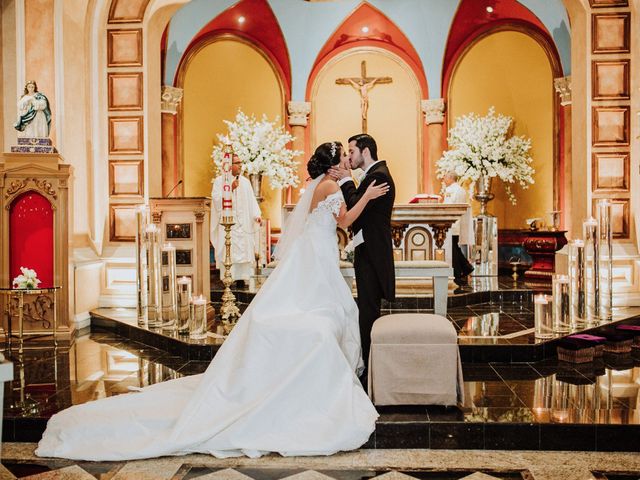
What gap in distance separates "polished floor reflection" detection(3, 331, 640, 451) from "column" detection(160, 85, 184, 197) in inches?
229

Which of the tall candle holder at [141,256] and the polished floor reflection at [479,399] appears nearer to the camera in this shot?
the polished floor reflection at [479,399]

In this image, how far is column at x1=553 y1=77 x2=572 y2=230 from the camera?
11133mm

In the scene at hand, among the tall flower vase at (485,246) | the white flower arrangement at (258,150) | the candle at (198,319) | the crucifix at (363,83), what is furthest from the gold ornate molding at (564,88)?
the candle at (198,319)

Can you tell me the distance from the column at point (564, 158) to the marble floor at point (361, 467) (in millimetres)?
8133

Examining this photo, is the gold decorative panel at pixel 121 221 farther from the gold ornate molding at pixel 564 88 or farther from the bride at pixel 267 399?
the gold ornate molding at pixel 564 88

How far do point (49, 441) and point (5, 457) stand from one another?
27 centimetres

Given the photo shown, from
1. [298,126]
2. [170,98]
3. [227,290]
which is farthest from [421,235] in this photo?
[170,98]

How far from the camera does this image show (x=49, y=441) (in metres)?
3.78

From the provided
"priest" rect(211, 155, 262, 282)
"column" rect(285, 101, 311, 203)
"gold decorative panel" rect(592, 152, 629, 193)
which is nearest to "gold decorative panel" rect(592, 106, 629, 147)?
"gold decorative panel" rect(592, 152, 629, 193)

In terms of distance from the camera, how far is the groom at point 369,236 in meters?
4.61

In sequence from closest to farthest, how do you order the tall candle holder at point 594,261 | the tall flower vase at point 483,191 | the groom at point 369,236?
the groom at point 369,236 < the tall candle holder at point 594,261 < the tall flower vase at point 483,191

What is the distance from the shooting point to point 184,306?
21.2 ft

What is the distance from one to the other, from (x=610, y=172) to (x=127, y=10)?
21.0 ft

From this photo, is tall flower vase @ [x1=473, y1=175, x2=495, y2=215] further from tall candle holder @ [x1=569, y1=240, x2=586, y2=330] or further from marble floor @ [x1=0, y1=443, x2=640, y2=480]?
marble floor @ [x1=0, y1=443, x2=640, y2=480]
